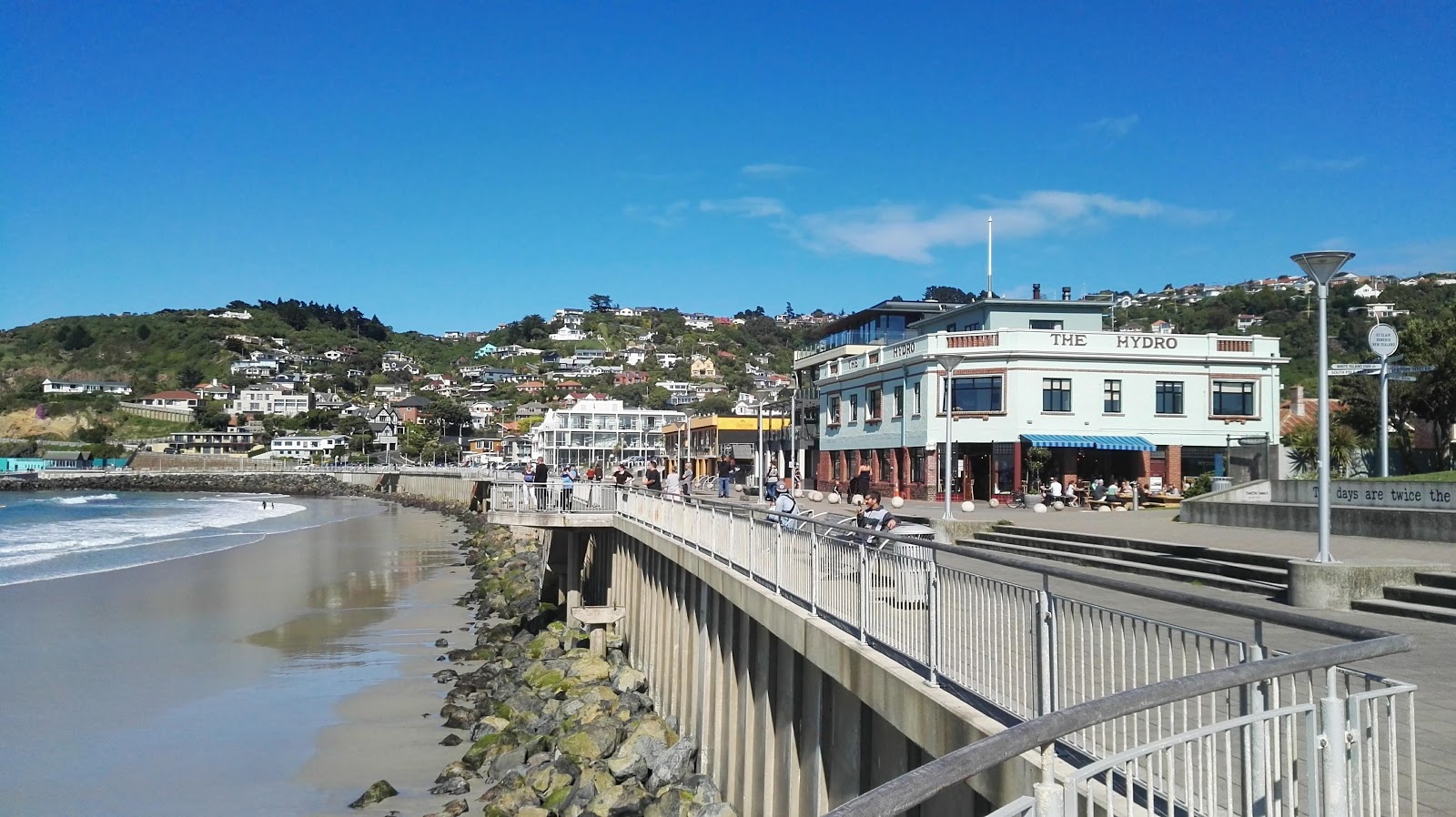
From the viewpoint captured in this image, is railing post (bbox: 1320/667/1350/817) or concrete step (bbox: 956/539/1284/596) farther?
concrete step (bbox: 956/539/1284/596)

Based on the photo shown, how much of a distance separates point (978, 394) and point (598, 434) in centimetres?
6410

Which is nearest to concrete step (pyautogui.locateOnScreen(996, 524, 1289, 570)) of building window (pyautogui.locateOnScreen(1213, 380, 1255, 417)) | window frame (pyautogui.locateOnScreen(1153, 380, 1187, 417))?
window frame (pyautogui.locateOnScreen(1153, 380, 1187, 417))

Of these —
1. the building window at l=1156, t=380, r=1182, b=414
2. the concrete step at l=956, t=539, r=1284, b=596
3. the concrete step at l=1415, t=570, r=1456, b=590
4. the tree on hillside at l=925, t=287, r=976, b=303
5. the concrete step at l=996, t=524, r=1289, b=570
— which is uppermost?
the tree on hillside at l=925, t=287, r=976, b=303

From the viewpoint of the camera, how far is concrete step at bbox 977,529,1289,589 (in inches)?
623

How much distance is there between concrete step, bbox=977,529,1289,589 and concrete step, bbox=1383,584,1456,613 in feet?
4.40

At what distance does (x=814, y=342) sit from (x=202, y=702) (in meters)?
56.3

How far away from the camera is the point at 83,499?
113562 millimetres

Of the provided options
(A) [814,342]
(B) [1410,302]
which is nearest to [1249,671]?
(A) [814,342]

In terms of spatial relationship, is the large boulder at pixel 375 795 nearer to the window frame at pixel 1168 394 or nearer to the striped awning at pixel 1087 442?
the striped awning at pixel 1087 442

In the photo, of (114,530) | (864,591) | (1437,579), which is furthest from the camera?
(114,530)

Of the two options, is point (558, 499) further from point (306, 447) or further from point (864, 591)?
point (306, 447)

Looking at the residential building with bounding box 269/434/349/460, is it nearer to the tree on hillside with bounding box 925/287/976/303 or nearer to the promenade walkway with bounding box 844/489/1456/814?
the tree on hillside with bounding box 925/287/976/303

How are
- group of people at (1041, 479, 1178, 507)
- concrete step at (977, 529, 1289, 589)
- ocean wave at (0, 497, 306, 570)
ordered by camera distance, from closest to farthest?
concrete step at (977, 529, 1289, 589)
group of people at (1041, 479, 1178, 507)
ocean wave at (0, 497, 306, 570)

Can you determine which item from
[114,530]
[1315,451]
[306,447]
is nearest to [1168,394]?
[1315,451]
